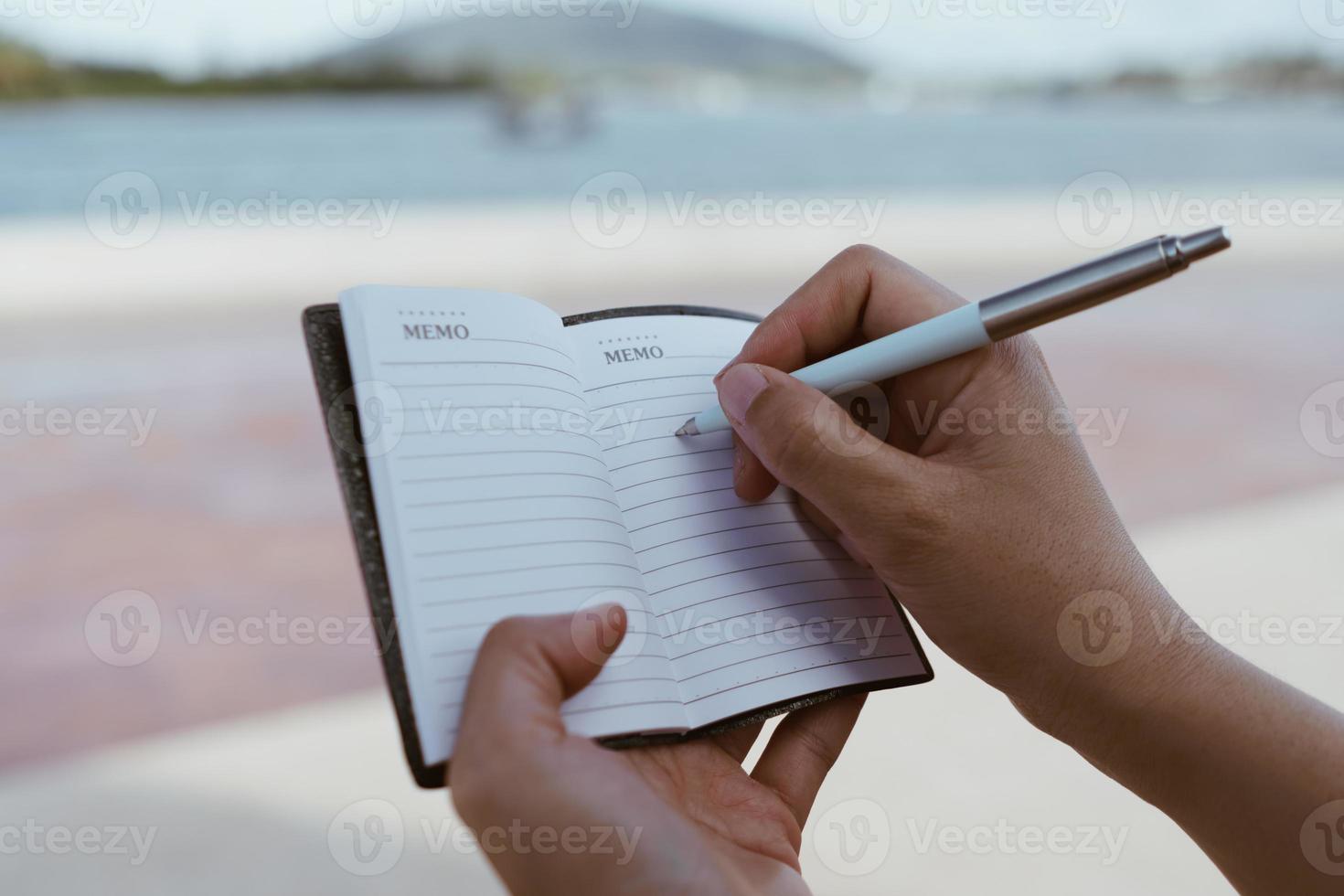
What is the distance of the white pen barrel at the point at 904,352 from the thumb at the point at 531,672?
0.22 metres

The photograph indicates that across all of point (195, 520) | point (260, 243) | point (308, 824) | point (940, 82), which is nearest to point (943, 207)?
point (260, 243)

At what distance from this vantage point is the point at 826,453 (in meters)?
0.64

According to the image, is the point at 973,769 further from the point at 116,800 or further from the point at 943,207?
the point at 943,207

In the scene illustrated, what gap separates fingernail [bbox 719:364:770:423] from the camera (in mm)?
664

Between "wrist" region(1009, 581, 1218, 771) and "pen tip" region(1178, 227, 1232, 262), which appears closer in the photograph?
"pen tip" region(1178, 227, 1232, 262)

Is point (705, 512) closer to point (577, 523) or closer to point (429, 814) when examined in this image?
point (577, 523)

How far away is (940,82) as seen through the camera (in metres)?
16.1

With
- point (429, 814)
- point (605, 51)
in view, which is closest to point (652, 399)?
point (429, 814)

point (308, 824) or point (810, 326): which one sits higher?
point (810, 326)

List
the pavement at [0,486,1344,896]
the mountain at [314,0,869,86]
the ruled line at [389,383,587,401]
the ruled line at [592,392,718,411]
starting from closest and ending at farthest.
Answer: the ruled line at [389,383,587,401] < the ruled line at [592,392,718,411] < the pavement at [0,486,1344,896] < the mountain at [314,0,869,86]

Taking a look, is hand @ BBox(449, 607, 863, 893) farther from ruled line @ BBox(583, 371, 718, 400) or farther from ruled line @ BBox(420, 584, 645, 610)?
ruled line @ BBox(583, 371, 718, 400)

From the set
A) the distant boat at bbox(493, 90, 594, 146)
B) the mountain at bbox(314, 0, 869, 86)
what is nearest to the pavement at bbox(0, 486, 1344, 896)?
the distant boat at bbox(493, 90, 594, 146)

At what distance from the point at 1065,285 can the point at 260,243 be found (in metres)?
4.88

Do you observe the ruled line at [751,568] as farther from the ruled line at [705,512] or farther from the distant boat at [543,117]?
the distant boat at [543,117]
